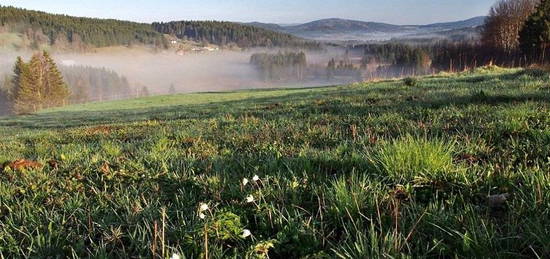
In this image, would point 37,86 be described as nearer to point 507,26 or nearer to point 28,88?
point 28,88

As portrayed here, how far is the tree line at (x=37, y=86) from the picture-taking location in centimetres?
9306

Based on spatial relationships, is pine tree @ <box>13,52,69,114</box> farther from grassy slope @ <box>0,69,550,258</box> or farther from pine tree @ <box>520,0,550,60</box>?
pine tree @ <box>520,0,550,60</box>

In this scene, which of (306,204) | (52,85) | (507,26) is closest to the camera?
(306,204)

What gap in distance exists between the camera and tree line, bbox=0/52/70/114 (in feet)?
305

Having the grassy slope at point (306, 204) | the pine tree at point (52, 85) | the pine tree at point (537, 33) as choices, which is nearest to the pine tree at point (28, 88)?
the pine tree at point (52, 85)

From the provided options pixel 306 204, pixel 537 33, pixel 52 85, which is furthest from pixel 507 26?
pixel 52 85

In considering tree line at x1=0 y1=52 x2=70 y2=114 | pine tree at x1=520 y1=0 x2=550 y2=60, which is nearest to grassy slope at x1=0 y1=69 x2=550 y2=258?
pine tree at x1=520 y1=0 x2=550 y2=60

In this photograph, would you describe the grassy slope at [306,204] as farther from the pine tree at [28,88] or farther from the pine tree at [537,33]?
the pine tree at [28,88]

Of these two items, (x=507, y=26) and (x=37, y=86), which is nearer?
(x=507, y=26)

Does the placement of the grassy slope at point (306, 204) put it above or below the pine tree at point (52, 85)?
above

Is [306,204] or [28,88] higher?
[306,204]

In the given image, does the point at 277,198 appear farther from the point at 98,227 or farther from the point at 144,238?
the point at 98,227

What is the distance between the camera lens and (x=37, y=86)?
95.1m

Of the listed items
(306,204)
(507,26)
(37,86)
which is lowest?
(37,86)
